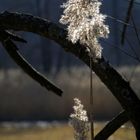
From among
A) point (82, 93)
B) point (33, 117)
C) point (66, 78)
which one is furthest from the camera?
point (66, 78)

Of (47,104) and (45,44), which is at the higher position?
(47,104)

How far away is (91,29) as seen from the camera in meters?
2.10

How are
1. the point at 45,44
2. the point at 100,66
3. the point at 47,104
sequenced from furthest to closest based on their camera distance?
1. the point at 45,44
2. the point at 47,104
3. the point at 100,66

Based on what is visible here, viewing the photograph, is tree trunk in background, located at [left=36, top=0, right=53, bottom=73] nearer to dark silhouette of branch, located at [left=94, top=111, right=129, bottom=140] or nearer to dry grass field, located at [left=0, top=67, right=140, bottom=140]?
dry grass field, located at [left=0, top=67, right=140, bottom=140]

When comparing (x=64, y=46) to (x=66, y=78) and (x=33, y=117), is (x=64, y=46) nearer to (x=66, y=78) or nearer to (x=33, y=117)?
(x=33, y=117)

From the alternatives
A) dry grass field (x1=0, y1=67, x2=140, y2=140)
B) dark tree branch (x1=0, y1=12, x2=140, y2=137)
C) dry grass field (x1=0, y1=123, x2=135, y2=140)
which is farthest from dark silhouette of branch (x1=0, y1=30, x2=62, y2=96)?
dry grass field (x1=0, y1=67, x2=140, y2=140)

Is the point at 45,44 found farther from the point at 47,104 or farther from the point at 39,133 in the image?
the point at 39,133

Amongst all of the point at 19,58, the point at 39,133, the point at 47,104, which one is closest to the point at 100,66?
the point at 19,58

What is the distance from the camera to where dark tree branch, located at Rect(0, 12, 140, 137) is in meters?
2.41

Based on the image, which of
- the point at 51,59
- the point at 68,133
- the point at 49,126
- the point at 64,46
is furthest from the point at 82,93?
the point at 64,46

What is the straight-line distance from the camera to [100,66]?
245 cm

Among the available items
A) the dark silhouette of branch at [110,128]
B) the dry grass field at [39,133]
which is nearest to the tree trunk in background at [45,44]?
the dry grass field at [39,133]

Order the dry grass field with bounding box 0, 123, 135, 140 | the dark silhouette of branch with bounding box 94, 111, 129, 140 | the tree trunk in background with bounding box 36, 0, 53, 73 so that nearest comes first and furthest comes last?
1. the dark silhouette of branch with bounding box 94, 111, 129, 140
2. the dry grass field with bounding box 0, 123, 135, 140
3. the tree trunk in background with bounding box 36, 0, 53, 73

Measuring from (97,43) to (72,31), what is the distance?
0.09 meters
